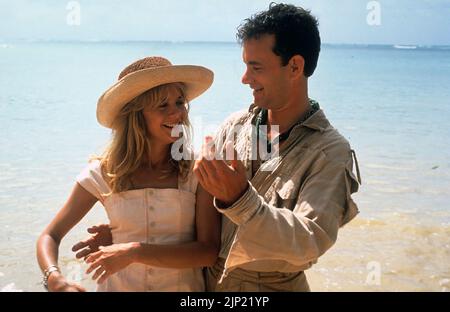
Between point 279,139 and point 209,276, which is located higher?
point 279,139

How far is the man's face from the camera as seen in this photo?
3.17 metres

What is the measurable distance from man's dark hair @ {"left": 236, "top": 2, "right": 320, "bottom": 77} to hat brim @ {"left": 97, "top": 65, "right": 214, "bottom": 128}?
0.36 meters

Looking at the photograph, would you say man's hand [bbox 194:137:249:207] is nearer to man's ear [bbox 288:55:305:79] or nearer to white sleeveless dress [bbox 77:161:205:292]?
white sleeveless dress [bbox 77:161:205:292]

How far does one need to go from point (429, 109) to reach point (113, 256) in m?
18.4

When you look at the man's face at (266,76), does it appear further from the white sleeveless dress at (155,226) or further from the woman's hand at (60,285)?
the woman's hand at (60,285)

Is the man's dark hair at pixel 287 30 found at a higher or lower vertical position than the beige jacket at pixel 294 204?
higher

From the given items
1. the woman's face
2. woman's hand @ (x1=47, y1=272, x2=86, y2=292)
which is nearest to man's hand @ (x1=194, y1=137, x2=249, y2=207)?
the woman's face

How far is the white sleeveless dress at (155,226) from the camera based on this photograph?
3.02m

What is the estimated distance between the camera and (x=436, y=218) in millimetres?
7906

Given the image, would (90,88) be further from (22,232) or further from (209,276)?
(209,276)

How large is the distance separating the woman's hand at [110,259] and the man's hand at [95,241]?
34cm

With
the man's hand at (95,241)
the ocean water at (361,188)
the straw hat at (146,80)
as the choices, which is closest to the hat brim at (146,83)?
the straw hat at (146,80)
